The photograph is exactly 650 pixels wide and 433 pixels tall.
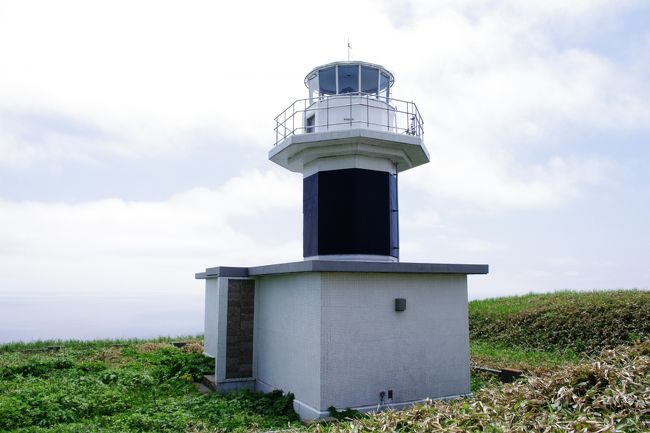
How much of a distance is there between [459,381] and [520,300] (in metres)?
14.2

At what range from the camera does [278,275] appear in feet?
37.8

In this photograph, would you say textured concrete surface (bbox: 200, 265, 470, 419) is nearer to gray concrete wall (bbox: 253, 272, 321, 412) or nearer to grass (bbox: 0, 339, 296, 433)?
gray concrete wall (bbox: 253, 272, 321, 412)

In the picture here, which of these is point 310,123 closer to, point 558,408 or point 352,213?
point 352,213

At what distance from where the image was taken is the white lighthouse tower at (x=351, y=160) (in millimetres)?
12156

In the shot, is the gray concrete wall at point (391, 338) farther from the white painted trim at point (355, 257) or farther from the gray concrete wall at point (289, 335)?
the white painted trim at point (355, 257)

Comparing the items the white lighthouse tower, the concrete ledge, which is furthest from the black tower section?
the concrete ledge

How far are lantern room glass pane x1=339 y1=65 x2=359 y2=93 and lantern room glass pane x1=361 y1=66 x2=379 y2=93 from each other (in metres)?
0.16

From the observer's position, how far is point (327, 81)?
1357 cm

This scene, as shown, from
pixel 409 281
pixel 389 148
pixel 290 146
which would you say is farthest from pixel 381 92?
pixel 409 281

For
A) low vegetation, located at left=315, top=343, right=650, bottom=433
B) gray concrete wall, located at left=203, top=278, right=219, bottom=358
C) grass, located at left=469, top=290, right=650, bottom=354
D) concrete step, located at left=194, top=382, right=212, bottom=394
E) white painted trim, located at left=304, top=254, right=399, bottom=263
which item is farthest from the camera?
grass, located at left=469, top=290, right=650, bottom=354

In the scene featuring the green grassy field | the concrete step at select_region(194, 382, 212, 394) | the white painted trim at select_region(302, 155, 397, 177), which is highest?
the white painted trim at select_region(302, 155, 397, 177)

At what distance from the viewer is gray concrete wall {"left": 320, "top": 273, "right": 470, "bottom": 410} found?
377 inches

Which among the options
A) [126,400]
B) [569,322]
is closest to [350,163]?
[126,400]

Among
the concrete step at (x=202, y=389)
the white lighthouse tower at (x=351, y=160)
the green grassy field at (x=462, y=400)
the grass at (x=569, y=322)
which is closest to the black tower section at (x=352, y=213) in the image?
the white lighthouse tower at (x=351, y=160)
